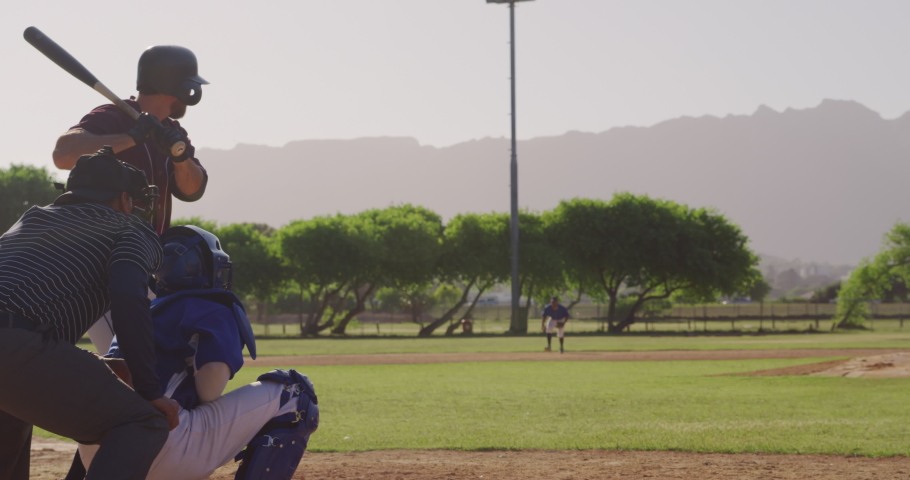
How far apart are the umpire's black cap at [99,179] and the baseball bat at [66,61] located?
625mm

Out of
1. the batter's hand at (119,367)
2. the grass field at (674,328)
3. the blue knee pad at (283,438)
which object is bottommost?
the grass field at (674,328)

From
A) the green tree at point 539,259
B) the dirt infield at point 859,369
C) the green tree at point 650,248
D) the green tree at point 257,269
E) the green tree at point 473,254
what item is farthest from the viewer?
the green tree at point 473,254

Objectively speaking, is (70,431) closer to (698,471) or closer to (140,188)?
(140,188)

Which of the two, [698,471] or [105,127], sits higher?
[105,127]

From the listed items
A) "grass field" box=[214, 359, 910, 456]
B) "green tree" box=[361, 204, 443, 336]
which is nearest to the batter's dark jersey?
"grass field" box=[214, 359, 910, 456]

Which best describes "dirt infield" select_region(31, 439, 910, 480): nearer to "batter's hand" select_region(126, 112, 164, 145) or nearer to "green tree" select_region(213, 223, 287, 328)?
"batter's hand" select_region(126, 112, 164, 145)

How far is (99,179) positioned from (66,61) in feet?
3.32

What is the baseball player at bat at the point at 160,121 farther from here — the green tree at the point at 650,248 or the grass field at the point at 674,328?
the green tree at the point at 650,248

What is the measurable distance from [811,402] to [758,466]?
19.5ft

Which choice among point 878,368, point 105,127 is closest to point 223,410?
point 105,127

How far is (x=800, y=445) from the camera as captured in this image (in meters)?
8.40

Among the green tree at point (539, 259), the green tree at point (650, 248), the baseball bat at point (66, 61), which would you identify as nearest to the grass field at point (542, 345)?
the green tree at point (539, 259)

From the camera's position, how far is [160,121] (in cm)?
465

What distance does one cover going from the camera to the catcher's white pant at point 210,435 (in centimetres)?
374
